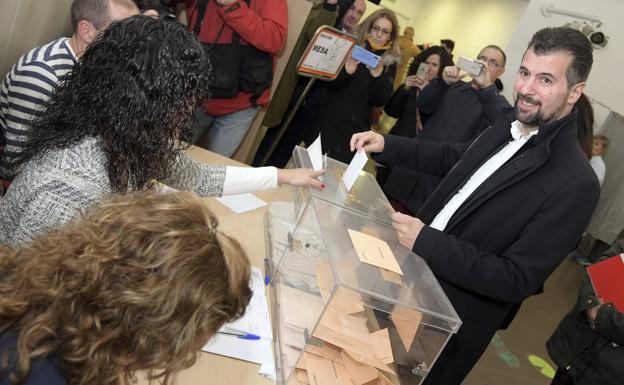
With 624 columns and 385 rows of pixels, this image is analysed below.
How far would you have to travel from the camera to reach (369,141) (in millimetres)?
2104

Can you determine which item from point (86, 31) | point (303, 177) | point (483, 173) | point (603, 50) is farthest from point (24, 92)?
point (603, 50)

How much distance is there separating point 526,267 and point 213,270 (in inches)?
48.8

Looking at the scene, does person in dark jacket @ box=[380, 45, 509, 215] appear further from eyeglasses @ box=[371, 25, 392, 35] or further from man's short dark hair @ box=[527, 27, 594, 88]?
man's short dark hair @ box=[527, 27, 594, 88]

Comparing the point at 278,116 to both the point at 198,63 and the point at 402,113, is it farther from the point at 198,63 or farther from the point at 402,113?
the point at 198,63

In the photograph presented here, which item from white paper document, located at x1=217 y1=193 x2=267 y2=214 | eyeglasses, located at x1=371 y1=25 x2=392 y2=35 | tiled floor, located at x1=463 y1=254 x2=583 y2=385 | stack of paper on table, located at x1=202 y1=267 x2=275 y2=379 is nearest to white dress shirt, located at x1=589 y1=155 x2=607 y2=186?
tiled floor, located at x1=463 y1=254 x2=583 y2=385

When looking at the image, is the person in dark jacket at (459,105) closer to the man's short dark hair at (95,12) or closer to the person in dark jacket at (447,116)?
the person in dark jacket at (447,116)

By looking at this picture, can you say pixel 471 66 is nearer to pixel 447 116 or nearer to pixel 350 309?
pixel 447 116

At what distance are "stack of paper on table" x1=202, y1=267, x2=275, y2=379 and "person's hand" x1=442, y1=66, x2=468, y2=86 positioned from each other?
224cm

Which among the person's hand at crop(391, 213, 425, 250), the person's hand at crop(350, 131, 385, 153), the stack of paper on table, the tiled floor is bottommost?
the tiled floor

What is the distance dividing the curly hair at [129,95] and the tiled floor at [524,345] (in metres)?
2.80

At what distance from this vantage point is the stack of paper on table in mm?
1329

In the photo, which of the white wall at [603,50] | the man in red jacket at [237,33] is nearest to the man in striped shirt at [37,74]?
the man in red jacket at [237,33]

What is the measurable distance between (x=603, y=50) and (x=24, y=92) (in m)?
7.00

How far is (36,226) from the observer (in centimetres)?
123
